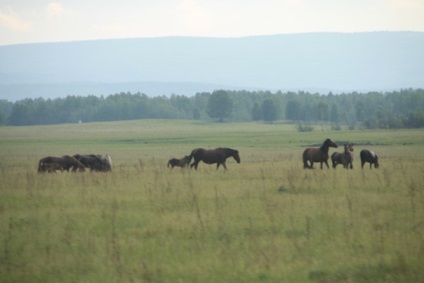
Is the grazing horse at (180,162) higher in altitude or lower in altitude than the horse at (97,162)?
lower

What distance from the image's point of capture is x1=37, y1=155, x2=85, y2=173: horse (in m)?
28.1

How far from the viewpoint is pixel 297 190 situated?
19609 millimetres

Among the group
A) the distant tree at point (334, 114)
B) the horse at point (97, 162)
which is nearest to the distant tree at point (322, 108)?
the distant tree at point (334, 114)

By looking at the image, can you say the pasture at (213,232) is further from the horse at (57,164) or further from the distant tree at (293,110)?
the distant tree at (293,110)

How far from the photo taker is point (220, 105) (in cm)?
14975

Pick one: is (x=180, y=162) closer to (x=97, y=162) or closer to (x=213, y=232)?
(x=97, y=162)

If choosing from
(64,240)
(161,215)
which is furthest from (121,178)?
(64,240)

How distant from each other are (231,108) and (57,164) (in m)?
124

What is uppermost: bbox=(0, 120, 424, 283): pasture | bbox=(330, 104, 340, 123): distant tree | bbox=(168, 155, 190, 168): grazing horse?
bbox=(0, 120, 424, 283): pasture

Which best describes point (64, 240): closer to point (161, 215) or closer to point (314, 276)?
point (161, 215)

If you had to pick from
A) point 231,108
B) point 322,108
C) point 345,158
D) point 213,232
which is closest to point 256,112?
point 231,108

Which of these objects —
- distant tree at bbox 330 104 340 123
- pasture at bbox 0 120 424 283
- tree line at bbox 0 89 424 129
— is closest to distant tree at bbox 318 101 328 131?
tree line at bbox 0 89 424 129

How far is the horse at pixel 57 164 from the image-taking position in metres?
28.1

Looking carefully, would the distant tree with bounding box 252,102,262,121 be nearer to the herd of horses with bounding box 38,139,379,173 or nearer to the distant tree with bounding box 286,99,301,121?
the distant tree with bounding box 286,99,301,121
